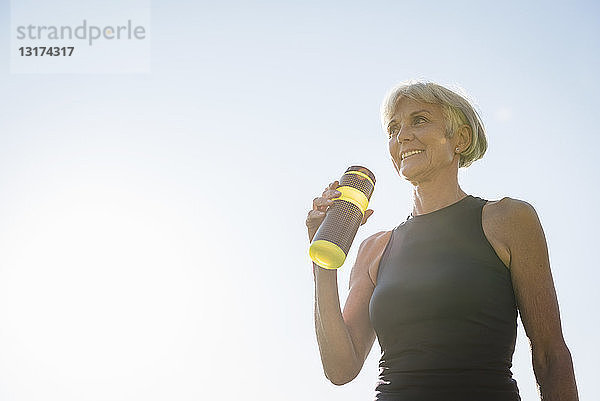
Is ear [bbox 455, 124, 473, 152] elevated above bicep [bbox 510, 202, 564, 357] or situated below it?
above

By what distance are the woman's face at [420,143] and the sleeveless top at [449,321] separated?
0.26m

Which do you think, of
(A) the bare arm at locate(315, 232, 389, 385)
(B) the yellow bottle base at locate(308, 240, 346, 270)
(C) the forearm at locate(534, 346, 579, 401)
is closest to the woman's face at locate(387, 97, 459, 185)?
(A) the bare arm at locate(315, 232, 389, 385)

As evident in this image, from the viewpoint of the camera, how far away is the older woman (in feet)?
7.41

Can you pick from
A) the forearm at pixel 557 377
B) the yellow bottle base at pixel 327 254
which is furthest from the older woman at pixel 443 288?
the yellow bottle base at pixel 327 254

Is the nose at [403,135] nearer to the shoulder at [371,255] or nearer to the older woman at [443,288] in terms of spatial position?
the older woman at [443,288]

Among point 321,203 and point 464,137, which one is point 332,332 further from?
point 464,137

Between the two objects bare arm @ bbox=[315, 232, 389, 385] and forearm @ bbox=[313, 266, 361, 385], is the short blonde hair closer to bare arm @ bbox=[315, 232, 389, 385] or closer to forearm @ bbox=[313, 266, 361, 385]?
bare arm @ bbox=[315, 232, 389, 385]

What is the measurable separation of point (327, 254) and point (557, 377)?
911mm

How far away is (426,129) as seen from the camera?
2693mm

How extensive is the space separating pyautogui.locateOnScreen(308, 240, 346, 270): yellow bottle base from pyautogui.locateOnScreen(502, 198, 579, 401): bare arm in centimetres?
63

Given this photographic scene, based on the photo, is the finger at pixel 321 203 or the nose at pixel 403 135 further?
the nose at pixel 403 135

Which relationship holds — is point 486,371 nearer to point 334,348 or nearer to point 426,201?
point 334,348

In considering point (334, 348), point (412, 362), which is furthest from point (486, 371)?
point (334, 348)

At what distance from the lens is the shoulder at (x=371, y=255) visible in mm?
2809
